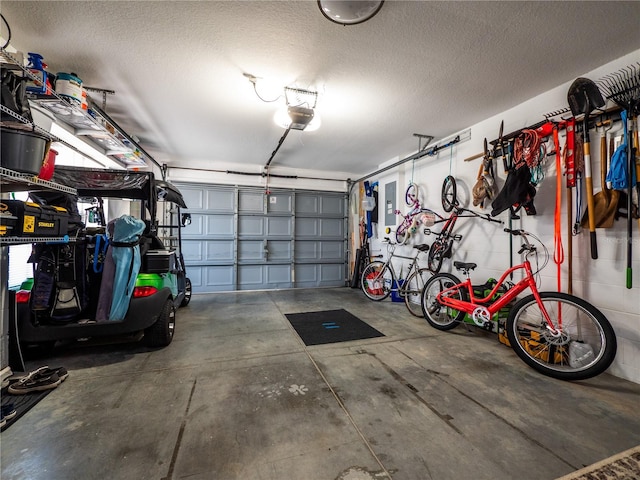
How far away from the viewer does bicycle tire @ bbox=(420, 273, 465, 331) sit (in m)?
3.29

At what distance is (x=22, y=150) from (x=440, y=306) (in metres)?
4.26

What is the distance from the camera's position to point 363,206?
5.91 m

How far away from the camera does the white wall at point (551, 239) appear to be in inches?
87.1

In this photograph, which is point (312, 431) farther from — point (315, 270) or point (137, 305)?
point (315, 270)

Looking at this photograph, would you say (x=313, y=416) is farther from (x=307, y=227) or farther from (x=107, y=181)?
(x=307, y=227)

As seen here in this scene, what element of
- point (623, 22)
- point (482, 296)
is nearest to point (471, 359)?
point (482, 296)

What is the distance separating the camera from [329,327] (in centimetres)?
344

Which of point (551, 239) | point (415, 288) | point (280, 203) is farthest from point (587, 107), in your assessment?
point (280, 203)

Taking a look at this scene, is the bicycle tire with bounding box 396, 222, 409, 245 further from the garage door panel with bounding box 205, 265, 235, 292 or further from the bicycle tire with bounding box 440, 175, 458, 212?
the garage door panel with bounding box 205, 265, 235, 292

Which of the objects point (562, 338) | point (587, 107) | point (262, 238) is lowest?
point (562, 338)

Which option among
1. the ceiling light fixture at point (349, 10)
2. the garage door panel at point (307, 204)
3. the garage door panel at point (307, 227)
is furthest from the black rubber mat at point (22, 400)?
the garage door panel at point (307, 204)

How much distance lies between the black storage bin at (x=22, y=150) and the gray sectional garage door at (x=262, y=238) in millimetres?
4195

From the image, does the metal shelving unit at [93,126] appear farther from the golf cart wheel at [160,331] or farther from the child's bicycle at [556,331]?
the child's bicycle at [556,331]

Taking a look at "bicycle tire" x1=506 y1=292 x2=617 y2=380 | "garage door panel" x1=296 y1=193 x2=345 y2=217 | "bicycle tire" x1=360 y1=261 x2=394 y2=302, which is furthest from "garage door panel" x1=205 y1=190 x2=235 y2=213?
"bicycle tire" x1=506 y1=292 x2=617 y2=380
